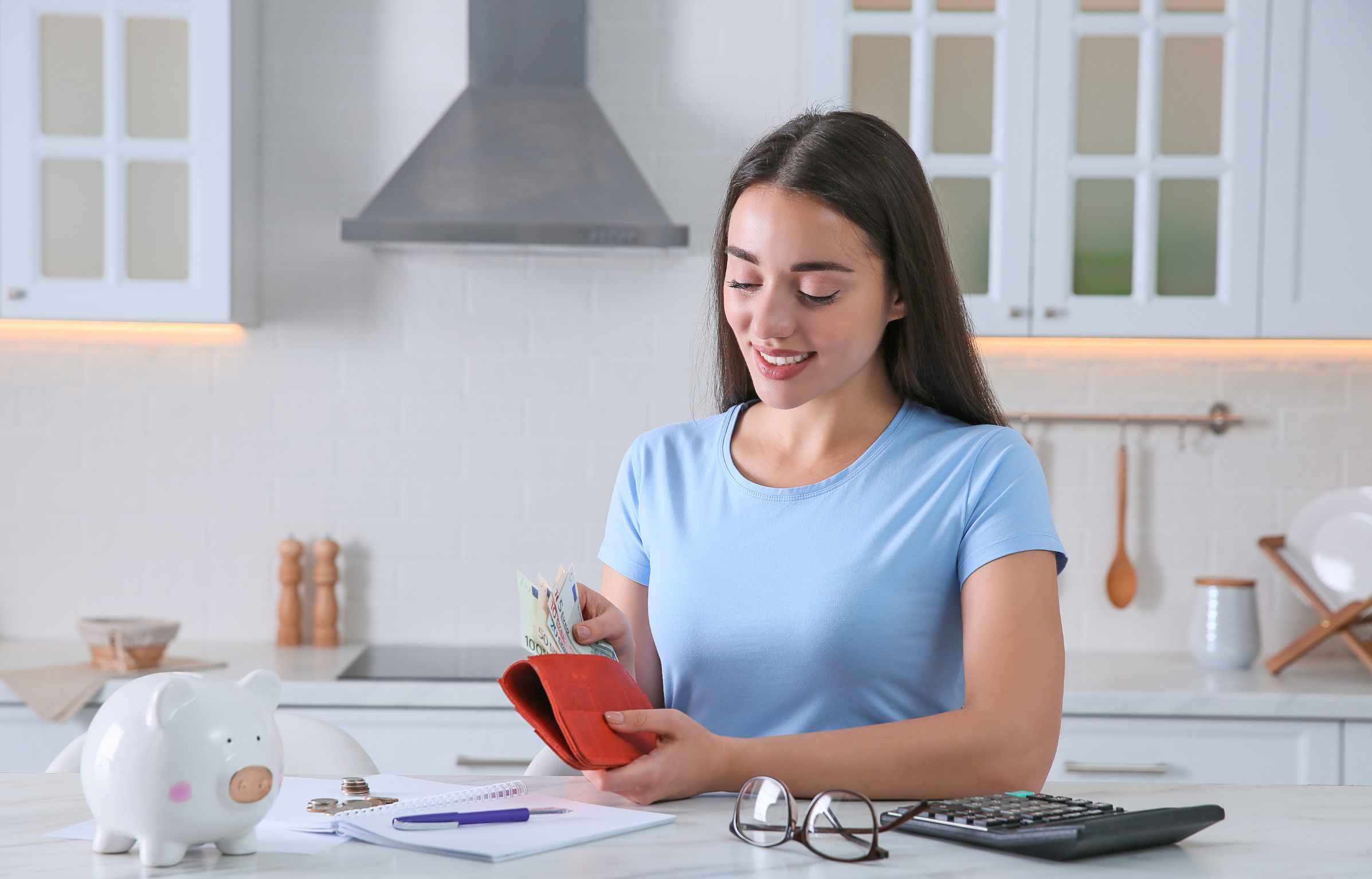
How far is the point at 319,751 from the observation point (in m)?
1.66

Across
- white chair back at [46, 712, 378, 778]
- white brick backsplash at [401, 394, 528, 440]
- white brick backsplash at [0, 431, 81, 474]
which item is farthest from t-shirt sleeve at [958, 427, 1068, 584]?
white brick backsplash at [0, 431, 81, 474]

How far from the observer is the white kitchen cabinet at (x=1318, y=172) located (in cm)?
299

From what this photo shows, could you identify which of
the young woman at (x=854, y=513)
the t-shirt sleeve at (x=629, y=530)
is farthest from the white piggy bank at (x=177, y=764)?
the t-shirt sleeve at (x=629, y=530)

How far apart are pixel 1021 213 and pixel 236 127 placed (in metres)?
1.79

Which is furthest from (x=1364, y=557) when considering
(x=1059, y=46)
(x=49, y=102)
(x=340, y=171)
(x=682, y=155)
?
(x=49, y=102)

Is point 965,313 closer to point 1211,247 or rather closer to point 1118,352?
point 1211,247

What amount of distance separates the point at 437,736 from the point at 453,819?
5.68 ft

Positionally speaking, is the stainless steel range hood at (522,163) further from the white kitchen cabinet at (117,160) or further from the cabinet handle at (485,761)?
the cabinet handle at (485,761)

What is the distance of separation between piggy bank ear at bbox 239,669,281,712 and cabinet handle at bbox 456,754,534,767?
178 centimetres

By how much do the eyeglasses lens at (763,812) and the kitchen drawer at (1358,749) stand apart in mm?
2123

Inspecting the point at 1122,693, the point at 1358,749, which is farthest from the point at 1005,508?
the point at 1358,749

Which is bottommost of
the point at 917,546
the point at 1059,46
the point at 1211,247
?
the point at 917,546

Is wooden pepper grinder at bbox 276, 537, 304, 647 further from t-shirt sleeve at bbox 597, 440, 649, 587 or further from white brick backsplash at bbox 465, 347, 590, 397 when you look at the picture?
t-shirt sleeve at bbox 597, 440, 649, 587

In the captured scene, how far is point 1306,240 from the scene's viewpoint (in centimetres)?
300
